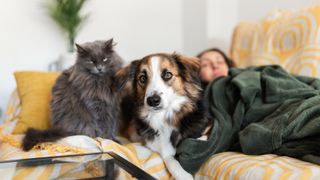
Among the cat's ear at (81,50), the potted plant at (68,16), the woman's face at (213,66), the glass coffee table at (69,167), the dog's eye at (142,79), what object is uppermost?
the potted plant at (68,16)

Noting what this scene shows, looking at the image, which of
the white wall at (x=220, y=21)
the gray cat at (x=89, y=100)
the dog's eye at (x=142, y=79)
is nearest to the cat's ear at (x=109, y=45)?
the gray cat at (x=89, y=100)

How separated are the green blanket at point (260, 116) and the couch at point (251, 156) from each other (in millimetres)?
47

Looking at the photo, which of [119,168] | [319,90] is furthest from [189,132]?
[319,90]

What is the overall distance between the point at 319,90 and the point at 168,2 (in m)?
1.56

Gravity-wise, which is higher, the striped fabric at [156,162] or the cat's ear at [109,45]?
the cat's ear at [109,45]

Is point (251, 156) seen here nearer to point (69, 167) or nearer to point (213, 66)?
point (69, 167)

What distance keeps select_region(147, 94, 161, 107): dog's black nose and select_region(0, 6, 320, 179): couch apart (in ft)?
0.73

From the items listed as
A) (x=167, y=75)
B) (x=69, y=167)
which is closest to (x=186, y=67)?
(x=167, y=75)

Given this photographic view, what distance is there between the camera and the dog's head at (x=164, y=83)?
3.64 ft

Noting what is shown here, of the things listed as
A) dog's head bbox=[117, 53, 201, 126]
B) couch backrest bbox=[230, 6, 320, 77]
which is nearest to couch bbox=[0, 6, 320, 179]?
couch backrest bbox=[230, 6, 320, 77]

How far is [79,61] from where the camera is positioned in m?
1.25

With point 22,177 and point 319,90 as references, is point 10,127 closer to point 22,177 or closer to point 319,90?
point 22,177

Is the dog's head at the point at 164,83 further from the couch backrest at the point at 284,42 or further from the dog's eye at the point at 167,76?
the couch backrest at the point at 284,42

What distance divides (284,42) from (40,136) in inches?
54.6
